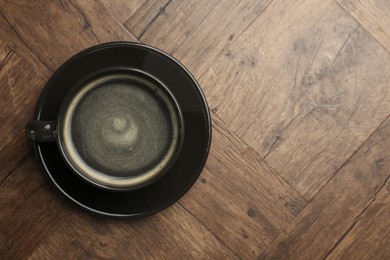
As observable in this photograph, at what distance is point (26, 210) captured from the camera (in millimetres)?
1011

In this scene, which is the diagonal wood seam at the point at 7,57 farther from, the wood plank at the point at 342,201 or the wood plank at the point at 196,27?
the wood plank at the point at 342,201

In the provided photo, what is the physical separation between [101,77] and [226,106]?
0.83 ft

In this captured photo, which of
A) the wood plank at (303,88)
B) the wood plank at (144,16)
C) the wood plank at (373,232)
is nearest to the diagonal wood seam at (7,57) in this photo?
the wood plank at (144,16)

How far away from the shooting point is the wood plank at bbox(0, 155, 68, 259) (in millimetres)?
1007

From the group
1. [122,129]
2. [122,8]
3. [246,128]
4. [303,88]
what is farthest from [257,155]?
[122,8]

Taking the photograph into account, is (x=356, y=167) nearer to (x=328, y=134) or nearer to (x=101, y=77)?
(x=328, y=134)

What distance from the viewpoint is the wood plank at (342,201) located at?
1.07m

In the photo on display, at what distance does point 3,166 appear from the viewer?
1.01 metres

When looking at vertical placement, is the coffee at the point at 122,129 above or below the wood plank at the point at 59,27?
below

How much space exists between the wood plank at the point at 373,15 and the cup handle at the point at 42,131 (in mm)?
617

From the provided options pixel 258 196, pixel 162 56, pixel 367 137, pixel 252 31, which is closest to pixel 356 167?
pixel 367 137

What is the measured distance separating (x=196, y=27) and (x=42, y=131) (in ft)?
1.19

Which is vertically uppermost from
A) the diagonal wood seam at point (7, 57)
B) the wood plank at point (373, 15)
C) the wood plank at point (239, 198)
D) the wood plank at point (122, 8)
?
the wood plank at point (373, 15)

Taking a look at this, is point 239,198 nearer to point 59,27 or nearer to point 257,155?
point 257,155
